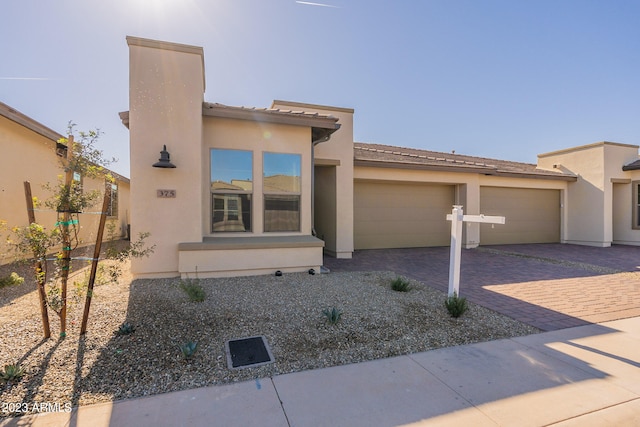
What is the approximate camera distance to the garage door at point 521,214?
40.8 feet

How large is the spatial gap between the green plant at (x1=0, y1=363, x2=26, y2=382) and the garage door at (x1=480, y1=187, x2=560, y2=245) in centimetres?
1351

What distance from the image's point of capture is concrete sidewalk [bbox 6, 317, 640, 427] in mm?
2219

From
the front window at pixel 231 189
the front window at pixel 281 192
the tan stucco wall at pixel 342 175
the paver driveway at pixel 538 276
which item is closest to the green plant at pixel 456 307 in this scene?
the paver driveway at pixel 538 276

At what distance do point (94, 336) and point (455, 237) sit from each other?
5.00m

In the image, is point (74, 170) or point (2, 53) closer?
point (74, 170)

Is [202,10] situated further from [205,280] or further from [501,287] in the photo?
[501,287]

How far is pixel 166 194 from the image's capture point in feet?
20.1

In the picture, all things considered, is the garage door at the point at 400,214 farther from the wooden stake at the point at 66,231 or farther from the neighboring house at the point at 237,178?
A: the wooden stake at the point at 66,231

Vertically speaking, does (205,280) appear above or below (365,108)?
below

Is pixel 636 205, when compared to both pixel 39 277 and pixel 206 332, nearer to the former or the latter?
pixel 206 332

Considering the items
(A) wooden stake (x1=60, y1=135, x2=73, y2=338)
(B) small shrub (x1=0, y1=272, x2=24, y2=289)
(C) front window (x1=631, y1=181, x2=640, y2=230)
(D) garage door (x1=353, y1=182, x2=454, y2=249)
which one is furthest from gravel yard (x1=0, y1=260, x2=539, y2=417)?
(C) front window (x1=631, y1=181, x2=640, y2=230)

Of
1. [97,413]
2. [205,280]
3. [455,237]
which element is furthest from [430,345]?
[205,280]

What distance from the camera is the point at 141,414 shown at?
2238 millimetres

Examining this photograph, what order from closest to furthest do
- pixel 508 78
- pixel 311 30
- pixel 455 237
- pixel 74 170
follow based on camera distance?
pixel 74 170, pixel 455 237, pixel 311 30, pixel 508 78
